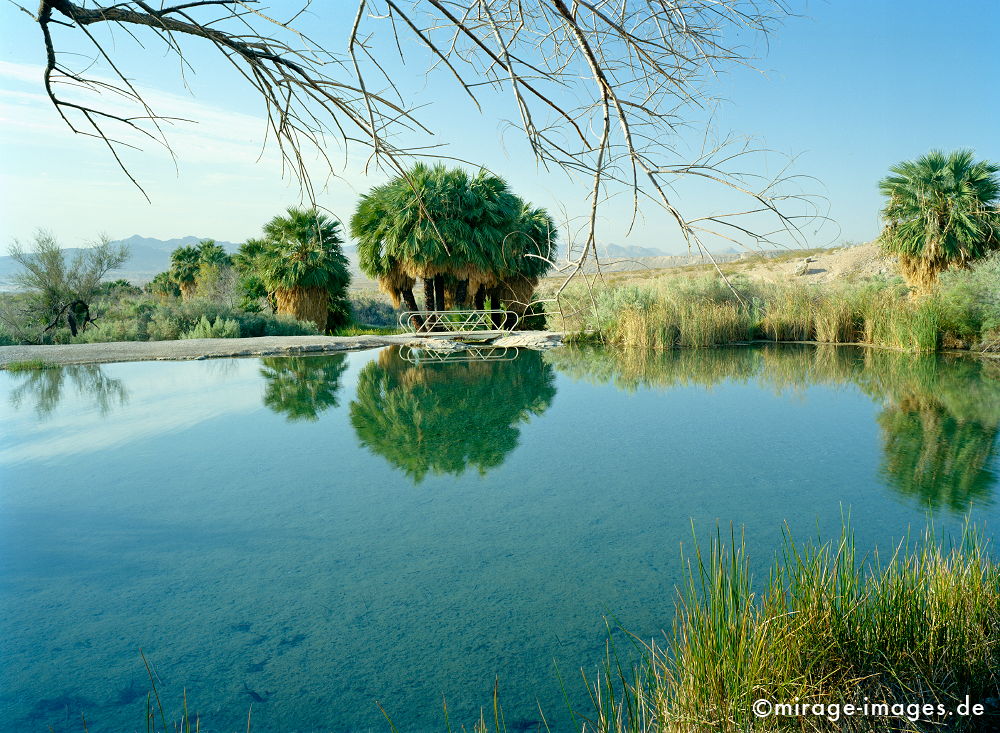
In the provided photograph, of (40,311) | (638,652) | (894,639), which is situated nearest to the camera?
(894,639)

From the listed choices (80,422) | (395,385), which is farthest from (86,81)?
(395,385)

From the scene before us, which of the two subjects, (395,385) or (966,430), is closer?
(966,430)

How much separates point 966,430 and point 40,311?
17.6 m

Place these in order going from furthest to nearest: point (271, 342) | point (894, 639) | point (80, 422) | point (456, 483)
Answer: point (271, 342)
point (80, 422)
point (456, 483)
point (894, 639)

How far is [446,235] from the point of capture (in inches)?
609

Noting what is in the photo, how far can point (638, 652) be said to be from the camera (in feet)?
7.88

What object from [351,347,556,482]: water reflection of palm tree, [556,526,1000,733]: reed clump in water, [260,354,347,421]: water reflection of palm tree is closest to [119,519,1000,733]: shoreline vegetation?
[556,526,1000,733]: reed clump in water

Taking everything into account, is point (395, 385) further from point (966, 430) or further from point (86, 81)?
point (86, 81)

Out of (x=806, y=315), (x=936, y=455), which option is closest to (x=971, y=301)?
(x=806, y=315)

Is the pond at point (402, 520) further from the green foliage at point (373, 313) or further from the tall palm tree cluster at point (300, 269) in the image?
the green foliage at point (373, 313)

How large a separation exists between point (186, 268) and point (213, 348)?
1689 centimetres

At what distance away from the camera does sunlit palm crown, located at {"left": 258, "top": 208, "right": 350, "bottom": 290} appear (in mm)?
17812

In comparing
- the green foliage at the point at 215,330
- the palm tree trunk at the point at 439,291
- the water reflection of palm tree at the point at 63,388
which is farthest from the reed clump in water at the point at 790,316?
the green foliage at the point at 215,330

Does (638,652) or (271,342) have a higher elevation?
(271,342)
